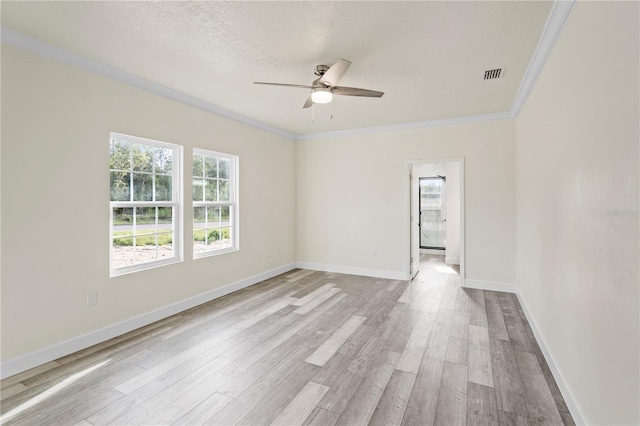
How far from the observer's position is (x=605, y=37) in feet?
4.92

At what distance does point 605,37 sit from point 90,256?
4.15 m

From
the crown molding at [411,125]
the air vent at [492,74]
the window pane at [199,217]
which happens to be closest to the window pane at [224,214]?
the window pane at [199,217]

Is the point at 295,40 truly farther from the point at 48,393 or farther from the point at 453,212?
the point at 453,212

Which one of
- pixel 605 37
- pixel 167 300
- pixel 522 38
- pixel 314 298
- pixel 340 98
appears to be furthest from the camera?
pixel 314 298

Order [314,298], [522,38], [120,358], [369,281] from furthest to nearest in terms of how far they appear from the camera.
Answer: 1. [369,281]
2. [314,298]
3. [120,358]
4. [522,38]

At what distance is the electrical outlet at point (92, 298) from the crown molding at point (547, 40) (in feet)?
14.8

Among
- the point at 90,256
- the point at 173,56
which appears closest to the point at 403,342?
the point at 90,256

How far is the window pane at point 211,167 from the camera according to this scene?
4387 mm

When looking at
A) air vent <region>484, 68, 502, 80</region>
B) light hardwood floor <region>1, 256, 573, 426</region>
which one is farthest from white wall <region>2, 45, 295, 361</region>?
air vent <region>484, 68, 502, 80</region>

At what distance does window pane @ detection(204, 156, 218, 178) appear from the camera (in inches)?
173

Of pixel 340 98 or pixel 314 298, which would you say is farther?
pixel 314 298

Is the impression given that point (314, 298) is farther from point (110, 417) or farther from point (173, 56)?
point (173, 56)

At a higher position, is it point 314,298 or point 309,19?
point 309,19

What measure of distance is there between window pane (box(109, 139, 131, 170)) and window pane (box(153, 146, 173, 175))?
332 millimetres
